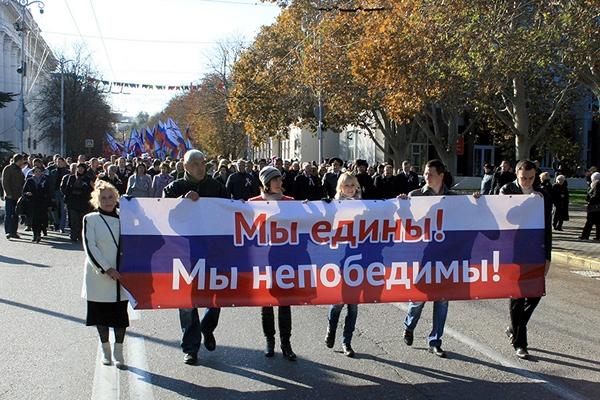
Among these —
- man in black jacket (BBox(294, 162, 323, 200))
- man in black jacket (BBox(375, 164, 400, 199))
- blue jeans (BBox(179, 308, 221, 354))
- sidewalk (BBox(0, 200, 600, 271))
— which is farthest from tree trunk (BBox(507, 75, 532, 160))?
blue jeans (BBox(179, 308, 221, 354))

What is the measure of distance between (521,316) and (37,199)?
40.8 ft

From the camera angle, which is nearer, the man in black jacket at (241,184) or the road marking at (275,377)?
the road marking at (275,377)

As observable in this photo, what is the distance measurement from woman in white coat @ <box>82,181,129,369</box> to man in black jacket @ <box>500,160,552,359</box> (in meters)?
3.62

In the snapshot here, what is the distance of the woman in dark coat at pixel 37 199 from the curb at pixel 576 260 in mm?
11353

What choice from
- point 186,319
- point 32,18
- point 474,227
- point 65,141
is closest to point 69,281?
point 186,319

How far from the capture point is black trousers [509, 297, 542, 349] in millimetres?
6504

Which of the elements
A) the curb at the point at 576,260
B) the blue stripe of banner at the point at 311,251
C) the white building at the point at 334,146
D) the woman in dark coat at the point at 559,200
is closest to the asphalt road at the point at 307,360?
the blue stripe of banner at the point at 311,251

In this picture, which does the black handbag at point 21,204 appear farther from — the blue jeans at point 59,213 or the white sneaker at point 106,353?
the white sneaker at point 106,353

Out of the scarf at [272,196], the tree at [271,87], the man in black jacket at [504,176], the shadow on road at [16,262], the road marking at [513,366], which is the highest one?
the tree at [271,87]

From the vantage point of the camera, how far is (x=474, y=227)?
6566 mm

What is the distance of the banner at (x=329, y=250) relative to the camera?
6.08m

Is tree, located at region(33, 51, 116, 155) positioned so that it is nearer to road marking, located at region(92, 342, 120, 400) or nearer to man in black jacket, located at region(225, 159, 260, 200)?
man in black jacket, located at region(225, 159, 260, 200)

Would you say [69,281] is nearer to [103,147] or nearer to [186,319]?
[186,319]

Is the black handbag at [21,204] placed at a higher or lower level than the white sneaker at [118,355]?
higher
